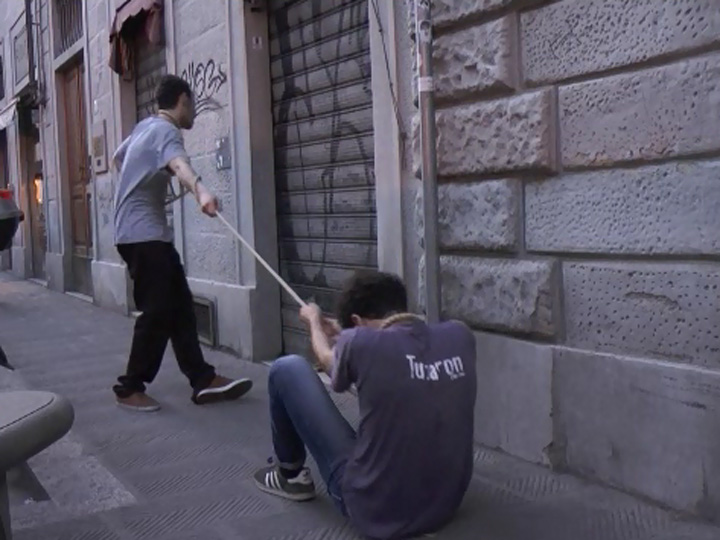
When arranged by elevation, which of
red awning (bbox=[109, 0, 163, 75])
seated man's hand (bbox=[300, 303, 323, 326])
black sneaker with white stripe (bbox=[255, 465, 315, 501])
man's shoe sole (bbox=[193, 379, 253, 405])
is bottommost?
black sneaker with white stripe (bbox=[255, 465, 315, 501])

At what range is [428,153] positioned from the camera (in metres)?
4.57

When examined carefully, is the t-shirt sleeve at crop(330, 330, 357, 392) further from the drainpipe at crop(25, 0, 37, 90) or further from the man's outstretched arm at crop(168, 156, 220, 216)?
the drainpipe at crop(25, 0, 37, 90)

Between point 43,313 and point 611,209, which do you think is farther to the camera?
point 43,313

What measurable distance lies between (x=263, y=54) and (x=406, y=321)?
14.3 ft

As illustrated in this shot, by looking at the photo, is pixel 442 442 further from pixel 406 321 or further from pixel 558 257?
pixel 558 257

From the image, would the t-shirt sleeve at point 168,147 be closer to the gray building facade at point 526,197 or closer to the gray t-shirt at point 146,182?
the gray t-shirt at point 146,182

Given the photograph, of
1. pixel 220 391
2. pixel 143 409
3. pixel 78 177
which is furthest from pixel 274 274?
pixel 78 177

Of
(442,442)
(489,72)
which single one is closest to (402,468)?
(442,442)

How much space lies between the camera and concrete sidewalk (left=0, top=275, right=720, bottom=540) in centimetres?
372

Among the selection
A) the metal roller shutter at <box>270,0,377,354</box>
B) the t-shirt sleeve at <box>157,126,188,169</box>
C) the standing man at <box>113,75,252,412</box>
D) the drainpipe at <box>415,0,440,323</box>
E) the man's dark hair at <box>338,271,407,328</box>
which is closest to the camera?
the man's dark hair at <box>338,271,407,328</box>

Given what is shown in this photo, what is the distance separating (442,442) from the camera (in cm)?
334

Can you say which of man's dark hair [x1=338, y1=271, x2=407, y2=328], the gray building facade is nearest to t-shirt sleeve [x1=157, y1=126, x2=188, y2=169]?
the gray building facade

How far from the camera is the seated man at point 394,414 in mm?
3248

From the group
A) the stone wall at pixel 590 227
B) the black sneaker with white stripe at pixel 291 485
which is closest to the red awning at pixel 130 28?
the stone wall at pixel 590 227
